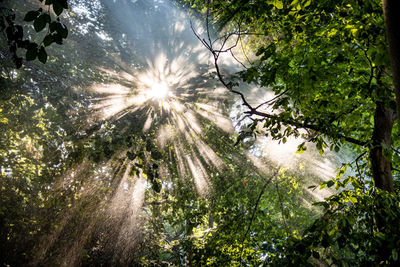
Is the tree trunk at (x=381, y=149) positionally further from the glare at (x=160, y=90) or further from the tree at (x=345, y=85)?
the glare at (x=160, y=90)

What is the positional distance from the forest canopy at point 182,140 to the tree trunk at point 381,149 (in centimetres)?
1

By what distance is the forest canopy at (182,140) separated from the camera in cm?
195

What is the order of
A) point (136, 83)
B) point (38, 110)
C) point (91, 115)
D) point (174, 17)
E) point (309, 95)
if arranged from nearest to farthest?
point (309, 95) → point (91, 115) → point (38, 110) → point (136, 83) → point (174, 17)

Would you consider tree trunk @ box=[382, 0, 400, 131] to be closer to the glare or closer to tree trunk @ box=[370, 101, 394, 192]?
tree trunk @ box=[370, 101, 394, 192]

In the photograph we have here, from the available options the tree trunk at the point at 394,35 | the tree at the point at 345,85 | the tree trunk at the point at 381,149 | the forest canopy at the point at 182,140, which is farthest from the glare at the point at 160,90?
the tree trunk at the point at 394,35

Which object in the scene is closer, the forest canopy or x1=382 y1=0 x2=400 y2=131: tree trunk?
x1=382 y1=0 x2=400 y2=131: tree trunk

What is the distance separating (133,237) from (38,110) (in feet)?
18.6

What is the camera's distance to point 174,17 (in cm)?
1320

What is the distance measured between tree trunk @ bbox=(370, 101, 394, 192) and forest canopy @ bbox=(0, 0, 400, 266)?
11 millimetres

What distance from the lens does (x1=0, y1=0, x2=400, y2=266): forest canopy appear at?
195 centimetres

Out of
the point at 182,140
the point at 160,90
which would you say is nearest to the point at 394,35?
the point at 182,140

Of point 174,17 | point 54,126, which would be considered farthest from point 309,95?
point 174,17

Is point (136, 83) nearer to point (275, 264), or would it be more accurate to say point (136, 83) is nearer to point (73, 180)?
point (73, 180)

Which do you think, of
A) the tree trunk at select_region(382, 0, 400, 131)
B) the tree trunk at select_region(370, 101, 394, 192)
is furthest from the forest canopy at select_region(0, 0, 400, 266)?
the tree trunk at select_region(382, 0, 400, 131)
